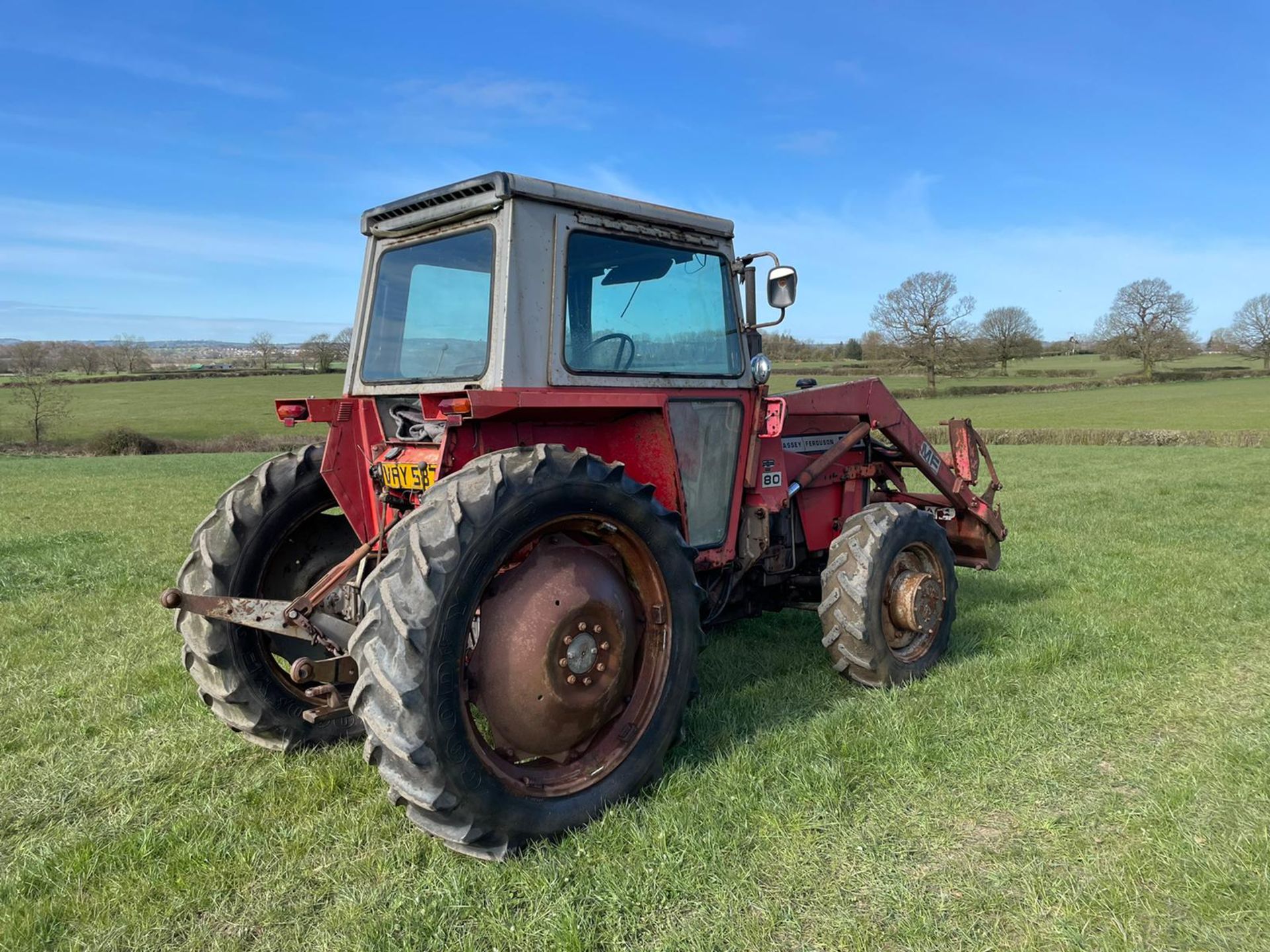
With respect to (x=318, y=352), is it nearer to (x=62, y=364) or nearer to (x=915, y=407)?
(x=62, y=364)

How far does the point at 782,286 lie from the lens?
4645mm

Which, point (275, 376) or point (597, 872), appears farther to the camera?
point (275, 376)

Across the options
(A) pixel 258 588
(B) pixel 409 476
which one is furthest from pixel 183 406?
(B) pixel 409 476

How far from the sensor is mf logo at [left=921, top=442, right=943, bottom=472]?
630 centimetres

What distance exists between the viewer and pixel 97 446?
3394 cm

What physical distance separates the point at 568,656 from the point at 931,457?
3868mm

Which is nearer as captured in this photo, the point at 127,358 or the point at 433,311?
the point at 433,311

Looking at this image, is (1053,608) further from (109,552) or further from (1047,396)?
(1047,396)

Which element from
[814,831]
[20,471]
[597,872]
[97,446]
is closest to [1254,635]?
[814,831]

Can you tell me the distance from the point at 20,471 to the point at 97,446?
12273 millimetres

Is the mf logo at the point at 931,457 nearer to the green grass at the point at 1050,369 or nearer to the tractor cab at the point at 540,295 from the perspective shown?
the tractor cab at the point at 540,295

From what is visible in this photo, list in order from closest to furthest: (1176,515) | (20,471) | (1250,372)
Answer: (1176,515) < (20,471) < (1250,372)

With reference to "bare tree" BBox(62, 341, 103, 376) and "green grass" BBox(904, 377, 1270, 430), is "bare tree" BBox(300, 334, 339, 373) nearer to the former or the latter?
"bare tree" BBox(62, 341, 103, 376)

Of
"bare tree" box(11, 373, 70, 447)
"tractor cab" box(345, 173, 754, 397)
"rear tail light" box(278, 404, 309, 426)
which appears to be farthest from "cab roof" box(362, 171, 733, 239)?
"bare tree" box(11, 373, 70, 447)
